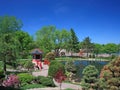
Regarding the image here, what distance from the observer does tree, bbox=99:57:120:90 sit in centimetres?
1678

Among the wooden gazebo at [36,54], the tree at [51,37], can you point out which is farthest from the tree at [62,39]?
the wooden gazebo at [36,54]

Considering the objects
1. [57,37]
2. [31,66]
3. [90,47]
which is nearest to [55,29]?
[57,37]

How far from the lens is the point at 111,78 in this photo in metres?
17.1

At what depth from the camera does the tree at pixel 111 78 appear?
1678 centimetres

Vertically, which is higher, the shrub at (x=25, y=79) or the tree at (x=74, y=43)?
the tree at (x=74, y=43)

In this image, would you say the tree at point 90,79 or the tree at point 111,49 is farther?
the tree at point 111,49

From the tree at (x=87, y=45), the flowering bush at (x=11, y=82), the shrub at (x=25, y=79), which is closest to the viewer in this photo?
the flowering bush at (x=11, y=82)

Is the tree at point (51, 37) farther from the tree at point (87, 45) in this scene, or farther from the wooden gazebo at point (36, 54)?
the wooden gazebo at point (36, 54)

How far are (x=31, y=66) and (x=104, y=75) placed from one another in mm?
19907

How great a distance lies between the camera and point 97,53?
9688 centimetres

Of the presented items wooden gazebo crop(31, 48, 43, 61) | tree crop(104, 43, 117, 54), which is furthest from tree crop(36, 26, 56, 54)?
tree crop(104, 43, 117, 54)

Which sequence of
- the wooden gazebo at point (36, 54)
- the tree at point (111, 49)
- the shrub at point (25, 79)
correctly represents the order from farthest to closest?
the tree at point (111, 49)
the wooden gazebo at point (36, 54)
the shrub at point (25, 79)

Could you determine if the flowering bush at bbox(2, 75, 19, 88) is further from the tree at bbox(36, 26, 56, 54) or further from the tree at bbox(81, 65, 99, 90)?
the tree at bbox(36, 26, 56, 54)

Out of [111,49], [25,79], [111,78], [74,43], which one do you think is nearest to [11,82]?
[25,79]
